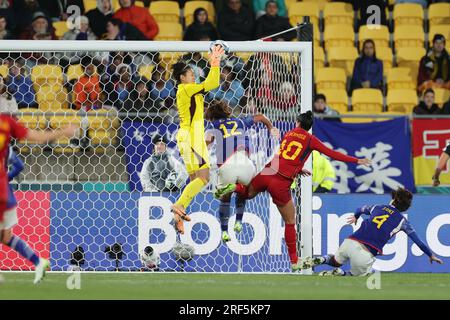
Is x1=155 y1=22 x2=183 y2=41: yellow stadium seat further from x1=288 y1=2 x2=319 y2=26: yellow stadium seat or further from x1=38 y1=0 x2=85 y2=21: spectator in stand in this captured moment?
x1=288 y1=2 x2=319 y2=26: yellow stadium seat

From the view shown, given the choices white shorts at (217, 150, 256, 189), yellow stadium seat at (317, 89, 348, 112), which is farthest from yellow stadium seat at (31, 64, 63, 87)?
yellow stadium seat at (317, 89, 348, 112)

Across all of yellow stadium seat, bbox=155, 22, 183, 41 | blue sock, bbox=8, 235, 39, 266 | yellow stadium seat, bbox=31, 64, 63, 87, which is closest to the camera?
blue sock, bbox=8, 235, 39, 266

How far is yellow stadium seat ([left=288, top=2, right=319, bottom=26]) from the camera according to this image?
2062cm

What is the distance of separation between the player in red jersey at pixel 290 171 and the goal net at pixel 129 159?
0.51 metres

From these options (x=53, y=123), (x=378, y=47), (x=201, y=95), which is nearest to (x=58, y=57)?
(x=53, y=123)

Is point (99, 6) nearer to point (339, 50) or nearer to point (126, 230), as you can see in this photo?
point (339, 50)

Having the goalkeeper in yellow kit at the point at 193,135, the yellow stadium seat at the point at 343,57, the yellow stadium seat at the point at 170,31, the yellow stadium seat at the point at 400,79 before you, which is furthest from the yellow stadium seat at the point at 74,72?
the yellow stadium seat at the point at 400,79

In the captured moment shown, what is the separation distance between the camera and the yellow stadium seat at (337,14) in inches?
814

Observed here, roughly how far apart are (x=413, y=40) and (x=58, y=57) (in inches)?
294

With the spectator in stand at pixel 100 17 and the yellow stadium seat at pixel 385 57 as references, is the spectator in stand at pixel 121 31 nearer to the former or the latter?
the spectator in stand at pixel 100 17

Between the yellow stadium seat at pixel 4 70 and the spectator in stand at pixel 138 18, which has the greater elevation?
the spectator in stand at pixel 138 18

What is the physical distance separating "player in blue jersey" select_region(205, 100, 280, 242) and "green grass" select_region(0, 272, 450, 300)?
33.1 inches

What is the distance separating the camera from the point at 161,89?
15.3 metres

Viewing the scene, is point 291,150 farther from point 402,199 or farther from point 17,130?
point 17,130
